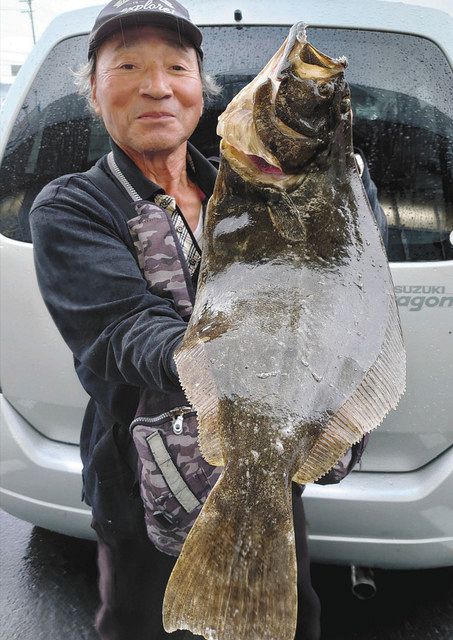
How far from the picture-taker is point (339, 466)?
1892mm

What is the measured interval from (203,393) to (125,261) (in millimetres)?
494

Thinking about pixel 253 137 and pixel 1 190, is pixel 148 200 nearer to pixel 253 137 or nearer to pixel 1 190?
pixel 253 137

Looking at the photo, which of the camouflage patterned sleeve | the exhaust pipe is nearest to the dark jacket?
the camouflage patterned sleeve

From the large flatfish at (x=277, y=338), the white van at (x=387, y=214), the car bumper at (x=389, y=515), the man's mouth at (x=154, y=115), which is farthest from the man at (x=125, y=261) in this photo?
the white van at (x=387, y=214)

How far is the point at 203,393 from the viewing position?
141cm

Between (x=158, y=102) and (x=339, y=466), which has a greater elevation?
(x=158, y=102)

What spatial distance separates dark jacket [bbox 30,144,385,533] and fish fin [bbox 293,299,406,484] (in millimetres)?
358

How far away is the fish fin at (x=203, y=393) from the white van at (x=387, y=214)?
1249 mm

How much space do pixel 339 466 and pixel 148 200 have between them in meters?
0.88

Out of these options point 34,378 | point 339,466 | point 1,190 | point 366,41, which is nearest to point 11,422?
point 34,378

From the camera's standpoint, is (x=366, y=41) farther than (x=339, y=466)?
Yes

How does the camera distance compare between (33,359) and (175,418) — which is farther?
(33,359)

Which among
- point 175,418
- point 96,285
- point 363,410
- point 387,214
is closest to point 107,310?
point 96,285

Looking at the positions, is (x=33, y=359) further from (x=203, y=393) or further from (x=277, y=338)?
(x=277, y=338)
